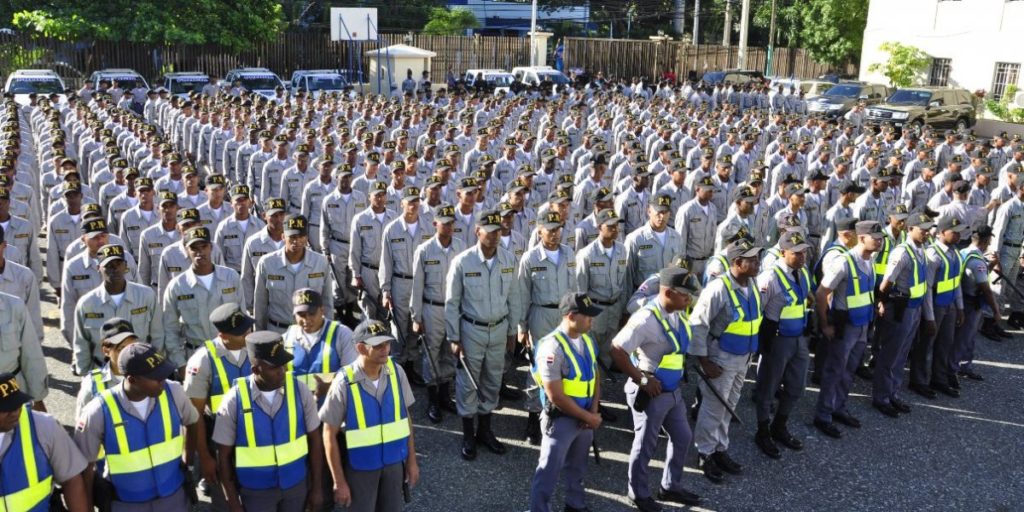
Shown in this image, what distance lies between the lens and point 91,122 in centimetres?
1450

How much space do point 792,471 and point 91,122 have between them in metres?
13.6

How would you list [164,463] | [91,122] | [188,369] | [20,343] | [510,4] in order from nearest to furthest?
[164,463] < [188,369] < [20,343] < [91,122] < [510,4]

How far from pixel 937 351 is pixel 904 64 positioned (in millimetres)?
30104

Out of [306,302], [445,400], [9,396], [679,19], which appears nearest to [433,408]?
[445,400]

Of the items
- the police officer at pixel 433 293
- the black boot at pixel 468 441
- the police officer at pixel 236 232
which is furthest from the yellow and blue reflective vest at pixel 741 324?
the police officer at pixel 236 232

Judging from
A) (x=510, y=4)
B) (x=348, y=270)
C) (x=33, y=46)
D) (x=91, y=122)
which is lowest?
(x=348, y=270)

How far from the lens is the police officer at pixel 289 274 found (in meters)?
6.15

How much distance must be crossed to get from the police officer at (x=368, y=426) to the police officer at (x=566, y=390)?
949mm

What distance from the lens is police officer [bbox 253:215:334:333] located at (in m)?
6.15

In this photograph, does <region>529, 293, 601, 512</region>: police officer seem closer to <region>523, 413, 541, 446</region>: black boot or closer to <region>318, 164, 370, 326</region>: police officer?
<region>523, 413, 541, 446</region>: black boot

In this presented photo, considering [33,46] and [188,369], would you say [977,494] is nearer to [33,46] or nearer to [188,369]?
[188,369]

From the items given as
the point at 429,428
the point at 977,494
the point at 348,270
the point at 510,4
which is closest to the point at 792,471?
the point at 977,494

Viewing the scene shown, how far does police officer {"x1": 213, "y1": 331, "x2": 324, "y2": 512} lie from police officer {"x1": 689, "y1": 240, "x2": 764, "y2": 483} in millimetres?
2924

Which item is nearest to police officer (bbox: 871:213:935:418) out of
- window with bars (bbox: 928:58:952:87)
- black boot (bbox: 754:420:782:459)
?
black boot (bbox: 754:420:782:459)
